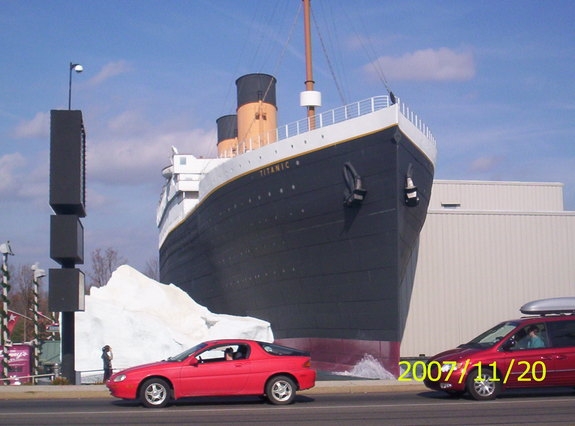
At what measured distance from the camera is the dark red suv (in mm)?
13144

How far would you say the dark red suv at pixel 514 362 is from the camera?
13.1 m

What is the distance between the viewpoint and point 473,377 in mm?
13133

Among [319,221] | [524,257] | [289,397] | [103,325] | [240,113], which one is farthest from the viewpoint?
[240,113]

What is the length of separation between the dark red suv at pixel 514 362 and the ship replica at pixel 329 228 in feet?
20.0

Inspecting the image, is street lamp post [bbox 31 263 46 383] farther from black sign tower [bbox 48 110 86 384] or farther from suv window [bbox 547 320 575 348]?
suv window [bbox 547 320 575 348]

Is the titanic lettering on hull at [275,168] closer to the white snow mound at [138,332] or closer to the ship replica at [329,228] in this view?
the ship replica at [329,228]

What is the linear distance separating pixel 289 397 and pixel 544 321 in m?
4.93

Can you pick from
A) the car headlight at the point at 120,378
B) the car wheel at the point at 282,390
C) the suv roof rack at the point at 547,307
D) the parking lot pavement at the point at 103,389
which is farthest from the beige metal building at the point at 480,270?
the car headlight at the point at 120,378

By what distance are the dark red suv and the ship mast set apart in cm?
1098

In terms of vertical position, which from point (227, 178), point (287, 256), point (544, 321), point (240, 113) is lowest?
point (544, 321)

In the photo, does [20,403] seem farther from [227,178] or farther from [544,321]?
[227,178]

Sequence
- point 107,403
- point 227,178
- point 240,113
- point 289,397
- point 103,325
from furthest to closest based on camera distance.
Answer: point 240,113 < point 227,178 < point 103,325 < point 107,403 < point 289,397

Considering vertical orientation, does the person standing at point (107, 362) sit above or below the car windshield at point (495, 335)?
below

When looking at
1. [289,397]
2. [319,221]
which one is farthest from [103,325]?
[289,397]
